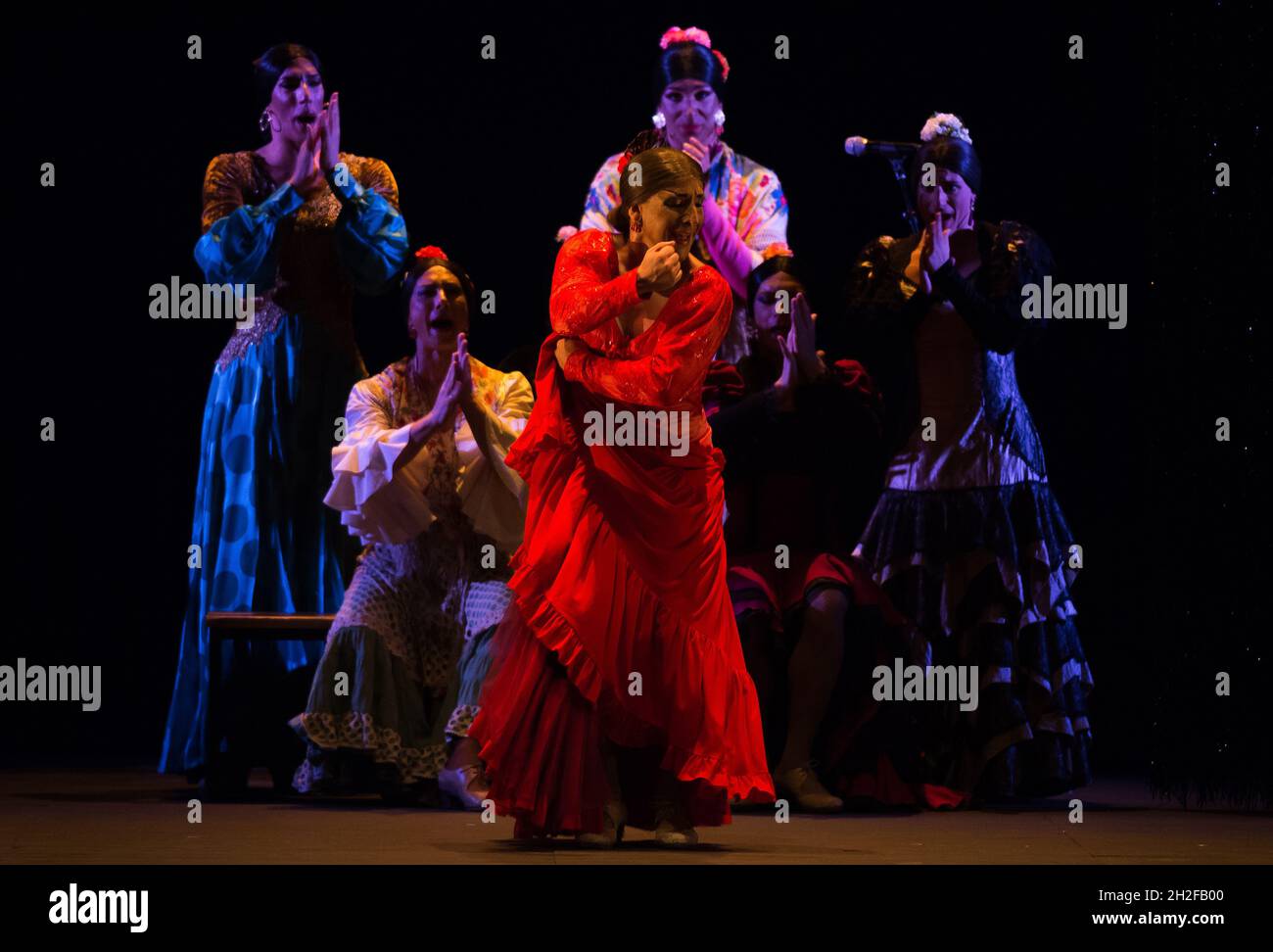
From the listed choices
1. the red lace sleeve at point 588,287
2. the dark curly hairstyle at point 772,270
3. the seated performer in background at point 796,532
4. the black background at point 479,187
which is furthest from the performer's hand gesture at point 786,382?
the red lace sleeve at point 588,287

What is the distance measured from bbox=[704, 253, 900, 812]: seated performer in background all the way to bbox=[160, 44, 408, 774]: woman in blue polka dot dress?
3.72ft

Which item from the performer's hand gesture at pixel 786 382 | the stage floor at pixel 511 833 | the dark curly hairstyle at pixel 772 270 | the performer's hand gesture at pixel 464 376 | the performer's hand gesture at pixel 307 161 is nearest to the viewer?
the stage floor at pixel 511 833

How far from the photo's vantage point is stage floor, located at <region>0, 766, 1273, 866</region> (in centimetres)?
436

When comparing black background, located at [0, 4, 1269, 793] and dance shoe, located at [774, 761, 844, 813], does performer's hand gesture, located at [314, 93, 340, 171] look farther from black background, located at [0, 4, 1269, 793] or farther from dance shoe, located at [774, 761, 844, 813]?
dance shoe, located at [774, 761, 844, 813]

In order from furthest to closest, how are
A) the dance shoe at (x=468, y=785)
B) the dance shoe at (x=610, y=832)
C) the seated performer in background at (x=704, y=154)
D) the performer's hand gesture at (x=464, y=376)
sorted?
the seated performer in background at (x=704, y=154)
the performer's hand gesture at (x=464, y=376)
the dance shoe at (x=468, y=785)
the dance shoe at (x=610, y=832)

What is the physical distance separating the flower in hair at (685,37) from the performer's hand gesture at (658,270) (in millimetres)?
1779

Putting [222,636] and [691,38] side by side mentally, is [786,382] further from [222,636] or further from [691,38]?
[222,636]

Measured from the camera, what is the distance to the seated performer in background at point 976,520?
19.0ft

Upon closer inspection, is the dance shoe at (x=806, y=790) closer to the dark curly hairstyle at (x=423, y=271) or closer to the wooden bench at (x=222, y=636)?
the wooden bench at (x=222, y=636)

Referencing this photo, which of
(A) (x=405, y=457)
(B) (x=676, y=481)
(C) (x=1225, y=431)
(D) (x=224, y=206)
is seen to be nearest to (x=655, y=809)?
(B) (x=676, y=481)

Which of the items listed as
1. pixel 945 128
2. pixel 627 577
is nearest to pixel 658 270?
pixel 627 577

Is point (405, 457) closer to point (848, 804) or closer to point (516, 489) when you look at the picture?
point (516, 489)

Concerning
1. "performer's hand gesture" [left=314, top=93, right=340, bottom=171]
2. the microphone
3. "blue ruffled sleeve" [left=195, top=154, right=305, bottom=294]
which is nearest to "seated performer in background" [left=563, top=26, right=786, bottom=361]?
the microphone

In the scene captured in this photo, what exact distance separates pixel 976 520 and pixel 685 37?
1580 millimetres
